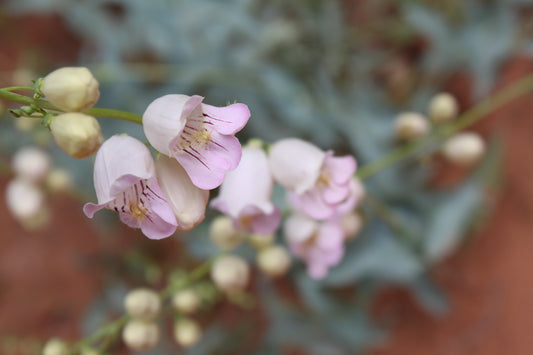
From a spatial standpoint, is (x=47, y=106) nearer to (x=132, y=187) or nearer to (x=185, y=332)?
(x=132, y=187)

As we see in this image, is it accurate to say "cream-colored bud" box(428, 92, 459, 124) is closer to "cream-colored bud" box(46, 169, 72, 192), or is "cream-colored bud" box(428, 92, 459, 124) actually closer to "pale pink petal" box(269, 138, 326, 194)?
"pale pink petal" box(269, 138, 326, 194)

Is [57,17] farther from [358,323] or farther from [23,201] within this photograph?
[358,323]

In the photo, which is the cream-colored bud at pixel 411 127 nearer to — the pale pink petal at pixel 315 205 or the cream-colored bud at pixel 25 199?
the pale pink petal at pixel 315 205

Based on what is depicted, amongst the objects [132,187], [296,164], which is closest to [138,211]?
[132,187]

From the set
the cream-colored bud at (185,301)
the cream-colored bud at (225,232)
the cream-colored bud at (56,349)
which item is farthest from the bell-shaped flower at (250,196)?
the cream-colored bud at (56,349)

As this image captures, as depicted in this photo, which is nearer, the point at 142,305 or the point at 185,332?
the point at 142,305

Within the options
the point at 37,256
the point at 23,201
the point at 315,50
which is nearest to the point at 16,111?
the point at 23,201
